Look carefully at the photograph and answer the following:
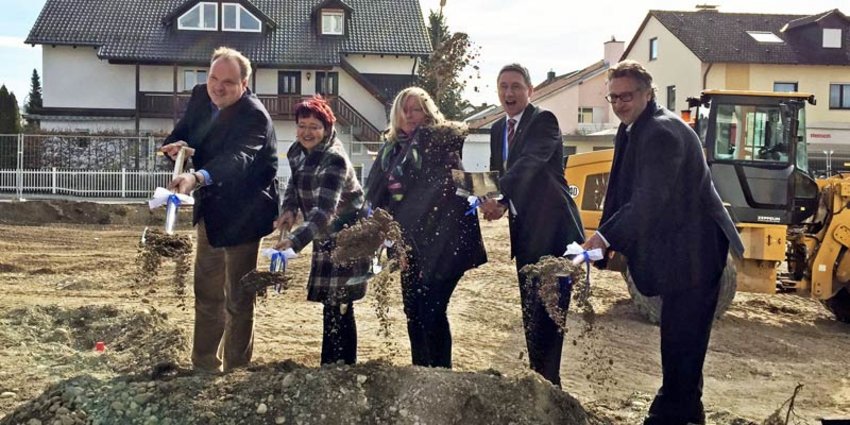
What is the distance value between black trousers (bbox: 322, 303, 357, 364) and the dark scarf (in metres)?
0.70

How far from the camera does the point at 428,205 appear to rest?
15.4ft

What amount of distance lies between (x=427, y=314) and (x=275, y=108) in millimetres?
26680

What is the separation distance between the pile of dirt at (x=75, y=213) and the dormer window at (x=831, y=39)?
28.8m

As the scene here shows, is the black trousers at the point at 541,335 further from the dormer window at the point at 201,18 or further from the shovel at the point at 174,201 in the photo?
the dormer window at the point at 201,18

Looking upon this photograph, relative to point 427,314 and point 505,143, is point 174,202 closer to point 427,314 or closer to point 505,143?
point 427,314

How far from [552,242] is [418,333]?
0.93 meters

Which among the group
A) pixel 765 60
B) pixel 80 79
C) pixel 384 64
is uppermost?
pixel 765 60

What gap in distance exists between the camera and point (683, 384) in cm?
415

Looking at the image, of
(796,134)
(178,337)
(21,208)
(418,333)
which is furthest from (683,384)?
(21,208)

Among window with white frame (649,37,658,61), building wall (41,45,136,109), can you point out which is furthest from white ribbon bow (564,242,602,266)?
window with white frame (649,37,658,61)

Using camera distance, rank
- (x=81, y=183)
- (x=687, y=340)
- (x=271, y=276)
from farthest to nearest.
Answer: (x=81, y=183) < (x=271, y=276) < (x=687, y=340)

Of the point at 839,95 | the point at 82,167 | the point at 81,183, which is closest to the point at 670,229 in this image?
the point at 81,183

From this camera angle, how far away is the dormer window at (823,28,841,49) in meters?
35.3

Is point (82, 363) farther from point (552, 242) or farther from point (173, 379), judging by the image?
point (552, 242)
